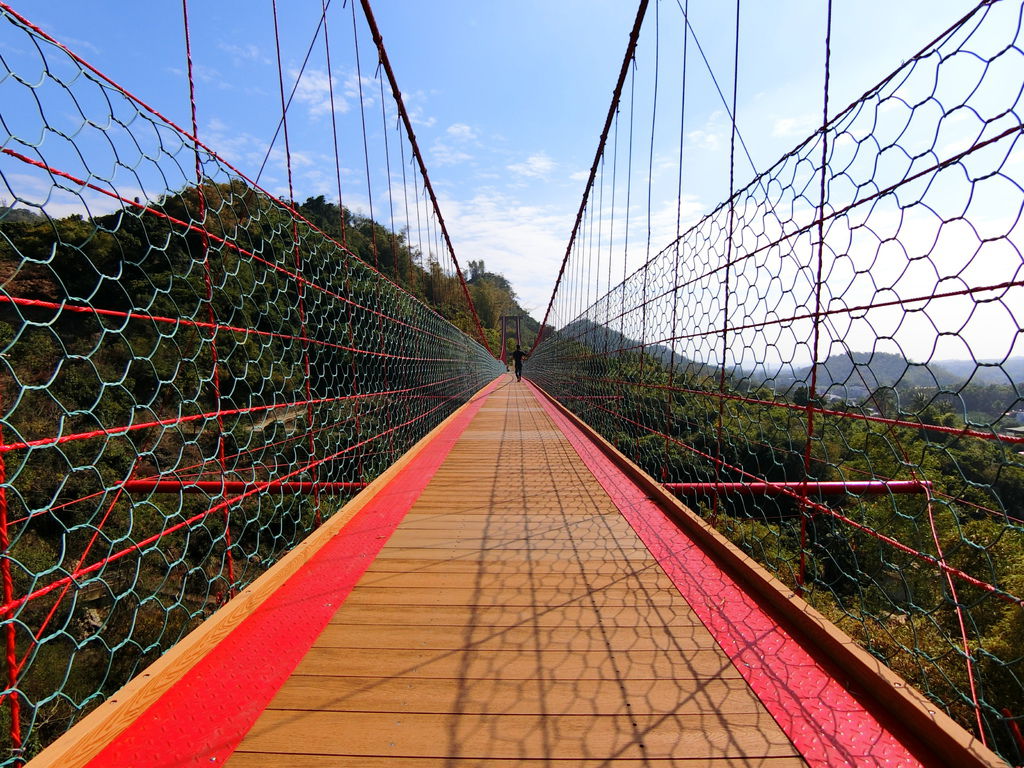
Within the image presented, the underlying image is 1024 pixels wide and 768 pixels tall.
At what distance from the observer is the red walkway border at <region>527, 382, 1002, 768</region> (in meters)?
0.84

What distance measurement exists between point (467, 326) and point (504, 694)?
19429mm

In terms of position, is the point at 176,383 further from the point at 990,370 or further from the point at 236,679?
the point at 990,370

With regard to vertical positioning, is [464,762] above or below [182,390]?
below

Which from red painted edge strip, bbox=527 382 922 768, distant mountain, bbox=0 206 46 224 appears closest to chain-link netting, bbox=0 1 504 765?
distant mountain, bbox=0 206 46 224

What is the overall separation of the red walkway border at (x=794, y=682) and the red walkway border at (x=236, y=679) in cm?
88

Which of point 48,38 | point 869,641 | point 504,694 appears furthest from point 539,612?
point 48,38

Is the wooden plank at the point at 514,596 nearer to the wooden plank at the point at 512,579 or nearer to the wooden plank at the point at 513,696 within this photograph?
the wooden plank at the point at 512,579

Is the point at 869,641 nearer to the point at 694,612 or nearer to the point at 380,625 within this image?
the point at 694,612

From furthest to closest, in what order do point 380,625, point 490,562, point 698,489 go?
point 698,489, point 490,562, point 380,625

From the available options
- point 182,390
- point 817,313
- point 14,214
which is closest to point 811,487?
point 817,313

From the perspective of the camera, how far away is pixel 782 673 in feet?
3.44

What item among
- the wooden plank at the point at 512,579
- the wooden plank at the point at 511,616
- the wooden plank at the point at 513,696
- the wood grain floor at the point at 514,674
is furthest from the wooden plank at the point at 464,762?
the wooden plank at the point at 512,579

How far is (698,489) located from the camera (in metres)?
2.34

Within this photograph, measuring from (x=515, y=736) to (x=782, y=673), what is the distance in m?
0.53
